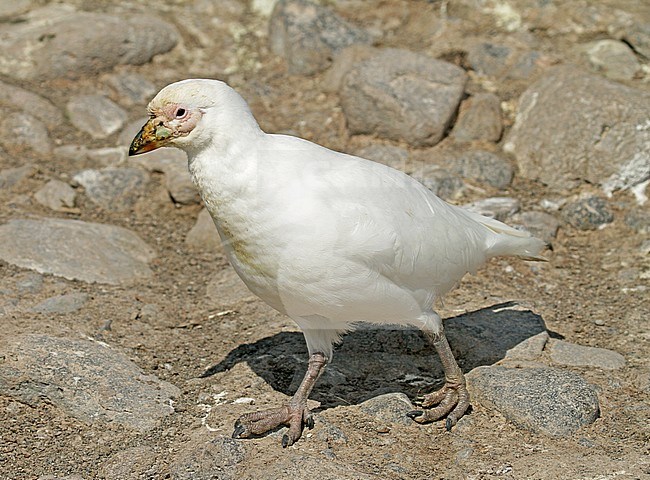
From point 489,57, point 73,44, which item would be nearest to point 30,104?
point 73,44

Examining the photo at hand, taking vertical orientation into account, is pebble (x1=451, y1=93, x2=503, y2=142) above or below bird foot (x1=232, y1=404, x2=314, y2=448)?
above

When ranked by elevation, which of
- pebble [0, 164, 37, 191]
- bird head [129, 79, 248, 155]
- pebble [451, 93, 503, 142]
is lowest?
pebble [0, 164, 37, 191]

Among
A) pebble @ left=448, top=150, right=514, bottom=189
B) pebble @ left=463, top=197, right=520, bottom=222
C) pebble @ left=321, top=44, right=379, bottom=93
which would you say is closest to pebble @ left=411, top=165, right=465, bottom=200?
pebble @ left=448, top=150, right=514, bottom=189

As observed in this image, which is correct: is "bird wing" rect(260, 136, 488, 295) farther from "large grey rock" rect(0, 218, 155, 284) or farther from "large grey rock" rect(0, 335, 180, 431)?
"large grey rock" rect(0, 218, 155, 284)

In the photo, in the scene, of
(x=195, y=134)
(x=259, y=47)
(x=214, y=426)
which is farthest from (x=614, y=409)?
(x=259, y=47)

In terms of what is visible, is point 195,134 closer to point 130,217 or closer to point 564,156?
point 130,217
